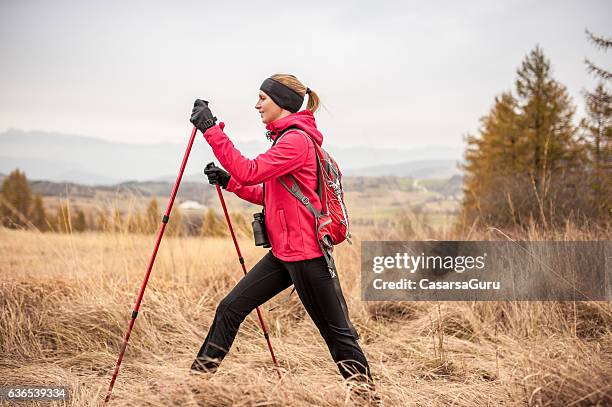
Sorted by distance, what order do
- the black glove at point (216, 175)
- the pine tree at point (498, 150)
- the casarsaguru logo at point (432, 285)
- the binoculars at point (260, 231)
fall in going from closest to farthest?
the binoculars at point (260, 231)
the black glove at point (216, 175)
the casarsaguru logo at point (432, 285)
the pine tree at point (498, 150)

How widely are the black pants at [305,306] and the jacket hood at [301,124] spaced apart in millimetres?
726

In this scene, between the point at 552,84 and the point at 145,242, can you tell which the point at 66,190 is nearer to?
the point at 145,242

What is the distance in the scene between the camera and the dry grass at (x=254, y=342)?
2881 millimetres

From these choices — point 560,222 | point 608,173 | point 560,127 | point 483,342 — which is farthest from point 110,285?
point 560,127

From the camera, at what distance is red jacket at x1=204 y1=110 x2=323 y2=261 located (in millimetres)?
2812

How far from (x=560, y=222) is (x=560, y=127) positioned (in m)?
12.7

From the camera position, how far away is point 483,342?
455 centimetres

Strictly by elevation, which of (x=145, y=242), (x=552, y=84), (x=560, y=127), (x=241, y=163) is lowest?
(x=145, y=242)

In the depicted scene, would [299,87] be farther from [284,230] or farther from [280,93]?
[284,230]

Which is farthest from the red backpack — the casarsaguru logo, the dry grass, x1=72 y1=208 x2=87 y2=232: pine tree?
x1=72 y1=208 x2=87 y2=232: pine tree

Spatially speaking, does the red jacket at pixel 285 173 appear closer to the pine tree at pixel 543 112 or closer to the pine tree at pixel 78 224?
the pine tree at pixel 78 224

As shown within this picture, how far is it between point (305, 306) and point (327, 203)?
2.02 ft

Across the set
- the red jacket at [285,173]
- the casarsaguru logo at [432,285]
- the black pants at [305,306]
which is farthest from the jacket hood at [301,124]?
the casarsaguru logo at [432,285]

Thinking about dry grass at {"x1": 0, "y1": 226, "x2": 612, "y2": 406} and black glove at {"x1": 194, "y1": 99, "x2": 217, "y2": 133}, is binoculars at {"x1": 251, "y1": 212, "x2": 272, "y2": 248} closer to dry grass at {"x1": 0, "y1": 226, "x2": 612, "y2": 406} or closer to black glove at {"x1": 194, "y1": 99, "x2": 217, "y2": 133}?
black glove at {"x1": 194, "y1": 99, "x2": 217, "y2": 133}
